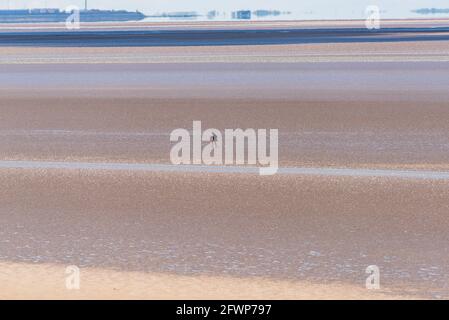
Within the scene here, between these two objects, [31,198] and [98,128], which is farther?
[98,128]

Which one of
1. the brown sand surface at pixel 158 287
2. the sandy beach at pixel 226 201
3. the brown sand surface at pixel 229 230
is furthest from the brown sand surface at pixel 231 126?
the brown sand surface at pixel 158 287

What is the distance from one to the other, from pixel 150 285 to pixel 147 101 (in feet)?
37.2

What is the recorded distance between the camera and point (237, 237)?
6812mm

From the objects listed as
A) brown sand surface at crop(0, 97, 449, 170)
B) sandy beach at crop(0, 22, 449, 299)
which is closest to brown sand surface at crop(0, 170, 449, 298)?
sandy beach at crop(0, 22, 449, 299)

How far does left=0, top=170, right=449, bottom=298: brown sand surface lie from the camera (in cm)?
577

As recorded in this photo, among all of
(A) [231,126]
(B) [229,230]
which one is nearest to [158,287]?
(B) [229,230]

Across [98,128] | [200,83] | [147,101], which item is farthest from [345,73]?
[98,128]

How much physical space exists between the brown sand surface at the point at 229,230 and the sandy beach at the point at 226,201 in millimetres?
17

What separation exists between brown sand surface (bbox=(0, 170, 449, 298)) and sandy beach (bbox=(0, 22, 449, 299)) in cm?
2

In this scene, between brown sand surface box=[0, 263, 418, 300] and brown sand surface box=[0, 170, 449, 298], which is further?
brown sand surface box=[0, 170, 449, 298]

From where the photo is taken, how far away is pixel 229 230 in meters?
7.03

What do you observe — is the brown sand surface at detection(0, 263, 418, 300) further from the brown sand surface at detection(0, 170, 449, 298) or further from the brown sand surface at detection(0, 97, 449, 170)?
the brown sand surface at detection(0, 97, 449, 170)

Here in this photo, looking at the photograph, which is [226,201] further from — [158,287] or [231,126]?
[231,126]
